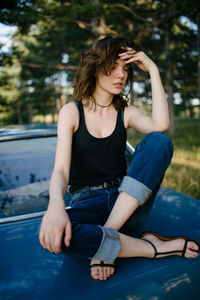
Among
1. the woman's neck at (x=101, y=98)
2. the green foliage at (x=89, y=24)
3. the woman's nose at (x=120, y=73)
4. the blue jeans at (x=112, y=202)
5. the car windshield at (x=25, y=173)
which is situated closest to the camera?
the blue jeans at (x=112, y=202)

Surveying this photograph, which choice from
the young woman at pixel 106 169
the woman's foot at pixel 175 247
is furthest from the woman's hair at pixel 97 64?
the woman's foot at pixel 175 247

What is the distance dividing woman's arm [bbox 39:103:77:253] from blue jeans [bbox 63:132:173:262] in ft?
0.19

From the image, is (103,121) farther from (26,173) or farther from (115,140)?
(26,173)

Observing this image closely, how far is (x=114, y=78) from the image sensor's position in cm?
166

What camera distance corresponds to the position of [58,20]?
24.3 feet

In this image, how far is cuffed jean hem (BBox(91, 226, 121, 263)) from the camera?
113cm

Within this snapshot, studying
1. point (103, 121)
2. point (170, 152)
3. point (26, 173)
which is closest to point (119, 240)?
point (170, 152)

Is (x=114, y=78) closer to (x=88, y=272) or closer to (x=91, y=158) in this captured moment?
(x=91, y=158)

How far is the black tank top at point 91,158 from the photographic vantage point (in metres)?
1.59

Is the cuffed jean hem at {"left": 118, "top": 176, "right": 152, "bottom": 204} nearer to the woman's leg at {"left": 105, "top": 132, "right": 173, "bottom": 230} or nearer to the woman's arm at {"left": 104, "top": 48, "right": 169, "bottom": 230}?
the woman's leg at {"left": 105, "top": 132, "right": 173, "bottom": 230}

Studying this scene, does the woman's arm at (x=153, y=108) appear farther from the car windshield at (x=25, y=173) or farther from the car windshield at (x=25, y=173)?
the car windshield at (x=25, y=173)

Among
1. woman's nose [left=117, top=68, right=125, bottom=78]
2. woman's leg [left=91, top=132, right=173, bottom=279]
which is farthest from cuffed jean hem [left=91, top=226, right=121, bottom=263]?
woman's nose [left=117, top=68, right=125, bottom=78]

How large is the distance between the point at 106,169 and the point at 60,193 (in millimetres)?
430

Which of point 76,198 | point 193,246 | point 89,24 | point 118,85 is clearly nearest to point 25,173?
point 76,198
